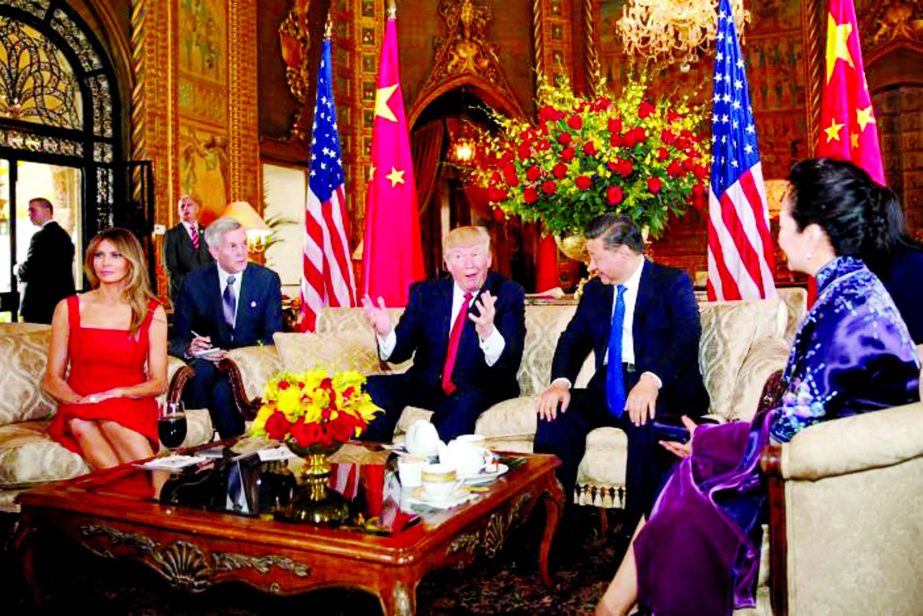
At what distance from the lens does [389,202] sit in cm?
627

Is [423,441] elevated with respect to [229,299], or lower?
lower

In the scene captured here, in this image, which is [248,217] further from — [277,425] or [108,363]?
[277,425]

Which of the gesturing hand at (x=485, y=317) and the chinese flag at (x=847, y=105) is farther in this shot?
the chinese flag at (x=847, y=105)

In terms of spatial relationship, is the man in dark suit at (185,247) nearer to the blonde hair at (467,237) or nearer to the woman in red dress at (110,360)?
the woman in red dress at (110,360)

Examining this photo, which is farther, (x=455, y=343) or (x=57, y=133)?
(x=57, y=133)

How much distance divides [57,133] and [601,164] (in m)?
5.82

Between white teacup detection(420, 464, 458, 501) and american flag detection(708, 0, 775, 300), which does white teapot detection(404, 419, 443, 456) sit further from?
american flag detection(708, 0, 775, 300)

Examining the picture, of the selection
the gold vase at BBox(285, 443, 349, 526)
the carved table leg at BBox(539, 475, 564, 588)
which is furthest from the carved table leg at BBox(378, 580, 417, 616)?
the carved table leg at BBox(539, 475, 564, 588)

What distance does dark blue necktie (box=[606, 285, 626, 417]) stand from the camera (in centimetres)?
337

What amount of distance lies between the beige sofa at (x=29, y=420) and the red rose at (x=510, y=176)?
1.86m

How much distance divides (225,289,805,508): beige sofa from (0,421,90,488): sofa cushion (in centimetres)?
78

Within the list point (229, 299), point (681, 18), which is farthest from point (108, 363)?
point (681, 18)

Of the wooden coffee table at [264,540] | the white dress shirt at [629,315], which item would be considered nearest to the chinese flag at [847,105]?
the white dress shirt at [629,315]

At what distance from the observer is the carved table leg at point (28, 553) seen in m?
2.47
